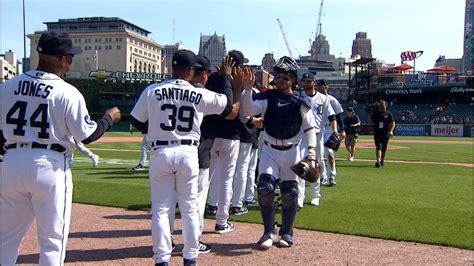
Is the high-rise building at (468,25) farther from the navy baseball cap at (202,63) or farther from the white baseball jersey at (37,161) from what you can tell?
the white baseball jersey at (37,161)

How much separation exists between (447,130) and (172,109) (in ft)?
151

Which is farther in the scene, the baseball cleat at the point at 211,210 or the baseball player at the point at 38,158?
the baseball cleat at the point at 211,210

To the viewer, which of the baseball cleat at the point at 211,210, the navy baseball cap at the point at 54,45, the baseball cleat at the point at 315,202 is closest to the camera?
the navy baseball cap at the point at 54,45

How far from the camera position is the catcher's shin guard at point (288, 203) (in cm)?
549

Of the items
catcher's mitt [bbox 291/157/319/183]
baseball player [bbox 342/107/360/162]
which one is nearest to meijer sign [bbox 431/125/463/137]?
baseball player [bbox 342/107/360/162]

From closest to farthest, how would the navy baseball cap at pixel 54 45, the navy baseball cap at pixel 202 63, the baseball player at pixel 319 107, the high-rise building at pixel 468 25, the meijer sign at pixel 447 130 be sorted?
the navy baseball cap at pixel 54 45 → the navy baseball cap at pixel 202 63 → the baseball player at pixel 319 107 → the meijer sign at pixel 447 130 → the high-rise building at pixel 468 25

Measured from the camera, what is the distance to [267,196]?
544cm

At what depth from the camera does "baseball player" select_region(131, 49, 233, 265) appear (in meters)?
4.30

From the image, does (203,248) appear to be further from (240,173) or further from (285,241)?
(240,173)

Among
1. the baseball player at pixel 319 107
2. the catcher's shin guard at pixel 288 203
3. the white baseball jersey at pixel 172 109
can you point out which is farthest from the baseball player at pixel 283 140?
the baseball player at pixel 319 107

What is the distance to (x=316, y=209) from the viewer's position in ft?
24.8

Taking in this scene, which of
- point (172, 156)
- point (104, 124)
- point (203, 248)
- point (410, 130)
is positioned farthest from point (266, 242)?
point (410, 130)

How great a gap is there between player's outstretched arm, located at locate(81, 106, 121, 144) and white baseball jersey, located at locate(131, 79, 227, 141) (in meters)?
0.38

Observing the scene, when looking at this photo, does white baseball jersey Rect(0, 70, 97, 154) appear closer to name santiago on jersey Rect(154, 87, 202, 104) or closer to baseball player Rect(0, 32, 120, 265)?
baseball player Rect(0, 32, 120, 265)
